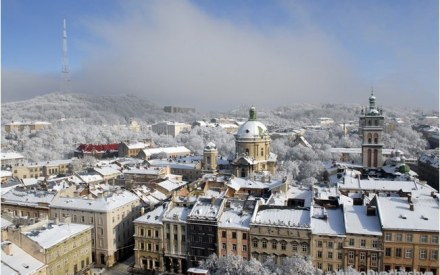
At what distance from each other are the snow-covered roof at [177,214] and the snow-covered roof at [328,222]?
1740 cm

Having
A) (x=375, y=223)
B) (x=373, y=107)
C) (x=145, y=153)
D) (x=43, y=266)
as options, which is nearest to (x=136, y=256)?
(x=43, y=266)

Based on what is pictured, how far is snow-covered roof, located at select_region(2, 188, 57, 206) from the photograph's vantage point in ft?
221

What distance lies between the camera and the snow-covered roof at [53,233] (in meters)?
48.7

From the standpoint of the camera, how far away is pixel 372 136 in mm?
97875

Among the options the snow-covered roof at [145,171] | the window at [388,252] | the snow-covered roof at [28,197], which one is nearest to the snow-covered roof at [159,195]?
the snow-covered roof at [28,197]

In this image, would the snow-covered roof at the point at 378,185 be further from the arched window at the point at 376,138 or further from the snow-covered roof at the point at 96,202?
the snow-covered roof at the point at 96,202

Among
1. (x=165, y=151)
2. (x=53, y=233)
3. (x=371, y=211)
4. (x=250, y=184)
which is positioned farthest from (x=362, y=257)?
(x=165, y=151)

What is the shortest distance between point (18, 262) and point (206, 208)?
23.6 m

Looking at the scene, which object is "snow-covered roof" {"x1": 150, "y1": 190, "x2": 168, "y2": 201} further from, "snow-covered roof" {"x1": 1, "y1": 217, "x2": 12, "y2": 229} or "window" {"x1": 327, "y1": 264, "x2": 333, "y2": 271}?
"window" {"x1": 327, "y1": 264, "x2": 333, "y2": 271}

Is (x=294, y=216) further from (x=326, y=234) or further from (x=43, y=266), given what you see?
(x=43, y=266)

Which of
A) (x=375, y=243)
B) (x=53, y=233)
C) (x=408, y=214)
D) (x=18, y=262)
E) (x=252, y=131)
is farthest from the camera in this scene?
(x=252, y=131)

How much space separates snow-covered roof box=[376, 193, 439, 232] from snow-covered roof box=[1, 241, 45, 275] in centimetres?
3965

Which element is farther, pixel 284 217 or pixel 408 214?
pixel 284 217

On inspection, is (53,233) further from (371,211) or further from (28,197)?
(371,211)
